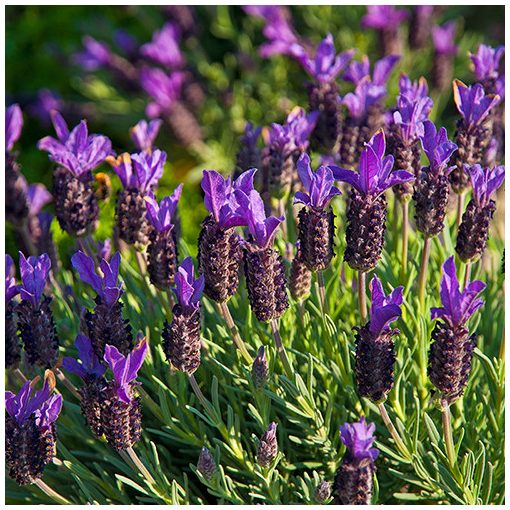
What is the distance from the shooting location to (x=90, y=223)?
1.83 metres

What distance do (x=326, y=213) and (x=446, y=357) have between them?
349 millimetres

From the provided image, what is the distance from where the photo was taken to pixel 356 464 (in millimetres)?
1341

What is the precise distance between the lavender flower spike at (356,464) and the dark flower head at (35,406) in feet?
1.77

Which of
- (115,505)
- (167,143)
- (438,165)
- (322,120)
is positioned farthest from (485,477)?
(167,143)

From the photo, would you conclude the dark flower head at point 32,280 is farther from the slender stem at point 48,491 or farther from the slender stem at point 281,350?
the slender stem at point 281,350

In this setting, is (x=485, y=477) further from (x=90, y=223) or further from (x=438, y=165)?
(x=90, y=223)

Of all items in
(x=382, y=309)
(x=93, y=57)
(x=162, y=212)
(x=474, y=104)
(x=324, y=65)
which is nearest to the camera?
(x=382, y=309)

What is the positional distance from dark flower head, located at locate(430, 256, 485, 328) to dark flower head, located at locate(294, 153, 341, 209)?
26 cm

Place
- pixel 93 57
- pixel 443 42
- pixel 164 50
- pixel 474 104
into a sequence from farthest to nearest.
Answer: pixel 93 57, pixel 164 50, pixel 443 42, pixel 474 104

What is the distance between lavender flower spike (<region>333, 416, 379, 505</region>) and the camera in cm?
134

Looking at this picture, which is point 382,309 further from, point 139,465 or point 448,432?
point 139,465

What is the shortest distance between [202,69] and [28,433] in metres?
2.79

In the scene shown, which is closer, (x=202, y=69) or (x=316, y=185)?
(x=316, y=185)

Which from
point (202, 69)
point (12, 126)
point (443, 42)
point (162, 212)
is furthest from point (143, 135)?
point (443, 42)
